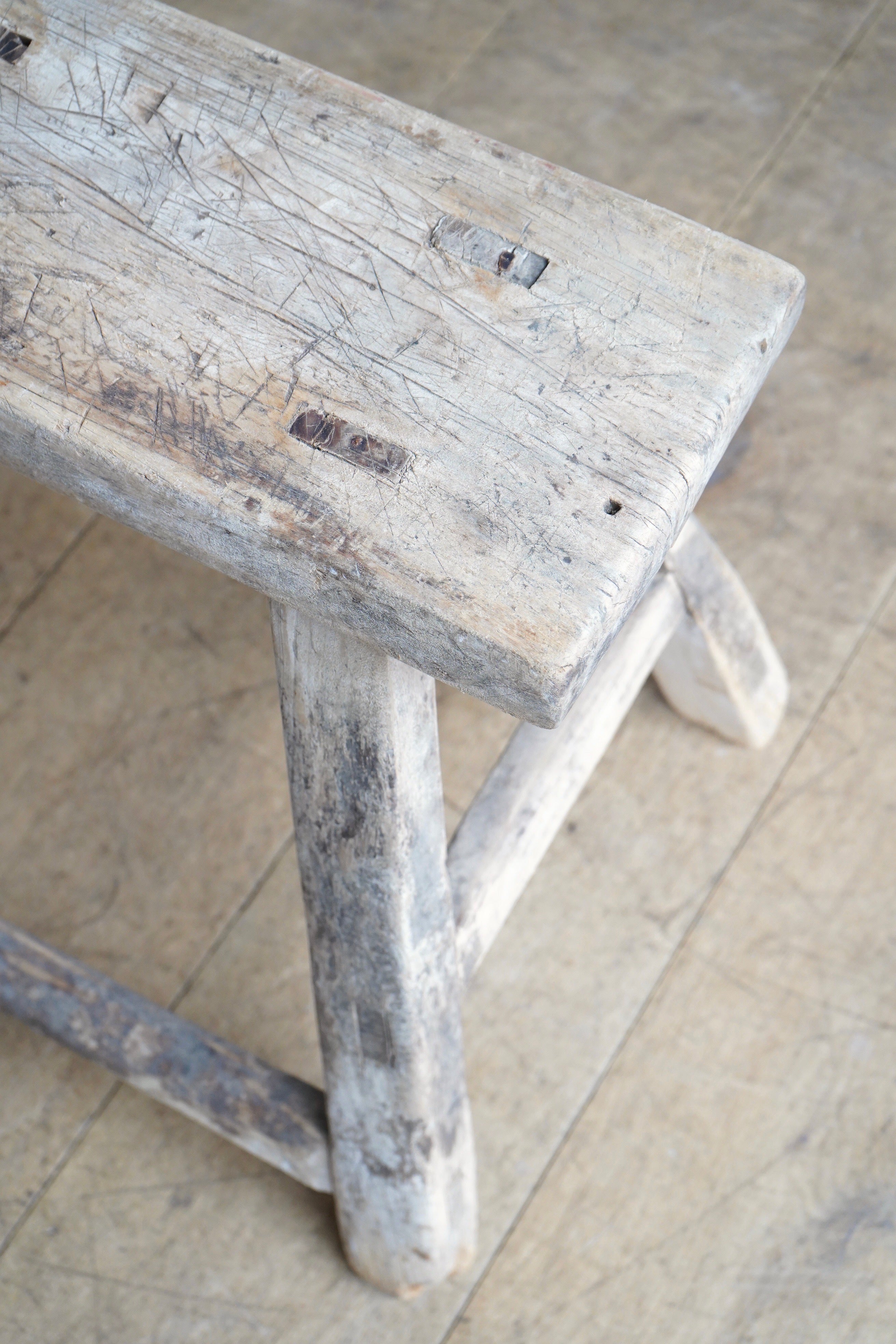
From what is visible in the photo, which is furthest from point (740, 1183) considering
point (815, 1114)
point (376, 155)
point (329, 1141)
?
point (376, 155)

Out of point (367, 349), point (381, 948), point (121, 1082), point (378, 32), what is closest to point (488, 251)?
point (367, 349)

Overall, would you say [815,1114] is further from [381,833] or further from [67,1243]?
[67,1243]

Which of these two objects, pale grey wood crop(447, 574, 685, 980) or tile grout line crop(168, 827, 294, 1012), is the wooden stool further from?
tile grout line crop(168, 827, 294, 1012)

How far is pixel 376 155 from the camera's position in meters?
0.81

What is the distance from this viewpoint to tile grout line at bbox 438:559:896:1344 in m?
1.13

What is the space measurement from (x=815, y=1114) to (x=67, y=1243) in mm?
740

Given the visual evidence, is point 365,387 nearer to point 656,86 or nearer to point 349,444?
point 349,444

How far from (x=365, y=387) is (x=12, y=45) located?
1.34 ft

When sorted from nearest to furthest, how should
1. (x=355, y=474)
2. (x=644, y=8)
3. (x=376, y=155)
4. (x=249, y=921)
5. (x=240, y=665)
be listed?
1. (x=355, y=474)
2. (x=376, y=155)
3. (x=249, y=921)
4. (x=240, y=665)
5. (x=644, y=8)

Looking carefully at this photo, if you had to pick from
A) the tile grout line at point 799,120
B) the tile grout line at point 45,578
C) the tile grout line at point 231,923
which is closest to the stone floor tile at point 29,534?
the tile grout line at point 45,578

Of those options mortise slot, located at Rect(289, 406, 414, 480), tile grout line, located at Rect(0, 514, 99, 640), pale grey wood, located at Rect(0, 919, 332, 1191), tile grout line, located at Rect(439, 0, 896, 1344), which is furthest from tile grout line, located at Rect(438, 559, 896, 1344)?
tile grout line, located at Rect(0, 514, 99, 640)

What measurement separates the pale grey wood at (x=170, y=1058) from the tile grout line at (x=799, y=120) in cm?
125

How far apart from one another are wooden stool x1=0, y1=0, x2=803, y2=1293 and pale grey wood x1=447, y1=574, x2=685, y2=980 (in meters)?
0.08

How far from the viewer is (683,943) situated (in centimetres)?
127
